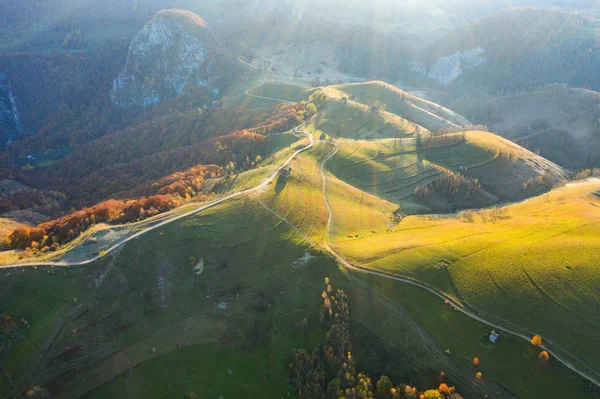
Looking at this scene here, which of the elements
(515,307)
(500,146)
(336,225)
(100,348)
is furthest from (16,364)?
(500,146)

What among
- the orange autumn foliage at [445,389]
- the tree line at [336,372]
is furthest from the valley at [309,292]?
the tree line at [336,372]

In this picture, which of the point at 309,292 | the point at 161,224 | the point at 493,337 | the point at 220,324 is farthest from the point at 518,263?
the point at 161,224

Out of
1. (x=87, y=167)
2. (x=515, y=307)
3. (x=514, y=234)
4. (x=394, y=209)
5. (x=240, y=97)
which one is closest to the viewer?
(x=515, y=307)

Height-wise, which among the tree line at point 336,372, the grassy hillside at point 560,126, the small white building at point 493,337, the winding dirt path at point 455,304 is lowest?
the grassy hillside at point 560,126

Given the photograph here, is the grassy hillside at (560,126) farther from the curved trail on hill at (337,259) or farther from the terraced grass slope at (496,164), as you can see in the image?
the curved trail on hill at (337,259)

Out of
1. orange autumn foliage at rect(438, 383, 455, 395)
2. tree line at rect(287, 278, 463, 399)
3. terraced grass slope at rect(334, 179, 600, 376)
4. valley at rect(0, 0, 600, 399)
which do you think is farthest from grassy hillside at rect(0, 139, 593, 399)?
terraced grass slope at rect(334, 179, 600, 376)

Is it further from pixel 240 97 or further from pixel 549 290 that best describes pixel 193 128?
pixel 549 290

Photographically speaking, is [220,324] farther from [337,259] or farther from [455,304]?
[455,304]

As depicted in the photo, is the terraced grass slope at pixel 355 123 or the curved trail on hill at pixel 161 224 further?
the terraced grass slope at pixel 355 123

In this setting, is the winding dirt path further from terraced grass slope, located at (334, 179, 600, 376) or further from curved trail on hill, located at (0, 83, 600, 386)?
terraced grass slope, located at (334, 179, 600, 376)
